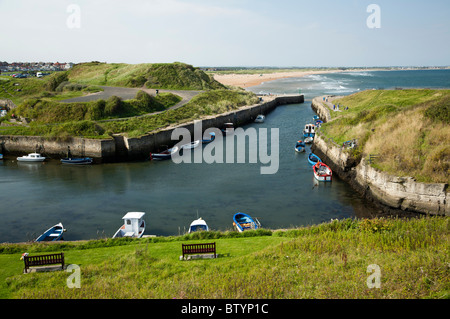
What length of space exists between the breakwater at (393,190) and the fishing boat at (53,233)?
25.5 metres

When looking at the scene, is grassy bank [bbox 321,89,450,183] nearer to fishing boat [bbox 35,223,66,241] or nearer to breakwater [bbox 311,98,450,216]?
breakwater [bbox 311,98,450,216]

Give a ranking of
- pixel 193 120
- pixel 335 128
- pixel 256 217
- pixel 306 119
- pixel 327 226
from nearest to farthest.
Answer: pixel 327 226
pixel 256 217
pixel 335 128
pixel 193 120
pixel 306 119

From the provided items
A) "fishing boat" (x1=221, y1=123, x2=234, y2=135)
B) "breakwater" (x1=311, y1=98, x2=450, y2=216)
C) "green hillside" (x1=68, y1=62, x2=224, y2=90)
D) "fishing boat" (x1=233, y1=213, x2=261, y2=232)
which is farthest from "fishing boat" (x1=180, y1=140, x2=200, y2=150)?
"green hillside" (x1=68, y1=62, x2=224, y2=90)

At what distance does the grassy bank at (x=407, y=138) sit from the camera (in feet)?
85.9

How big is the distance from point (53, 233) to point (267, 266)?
16461 mm

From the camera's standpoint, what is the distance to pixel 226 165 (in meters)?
40.3

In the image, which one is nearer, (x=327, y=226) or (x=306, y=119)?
(x=327, y=226)

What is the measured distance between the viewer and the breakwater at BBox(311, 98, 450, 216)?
79.9 feet

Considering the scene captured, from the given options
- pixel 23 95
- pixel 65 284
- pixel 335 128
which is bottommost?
pixel 65 284

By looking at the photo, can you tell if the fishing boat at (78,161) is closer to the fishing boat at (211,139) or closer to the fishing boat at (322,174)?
the fishing boat at (211,139)

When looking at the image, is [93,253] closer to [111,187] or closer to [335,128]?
[111,187]

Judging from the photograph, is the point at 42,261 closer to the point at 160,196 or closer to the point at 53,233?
the point at 53,233

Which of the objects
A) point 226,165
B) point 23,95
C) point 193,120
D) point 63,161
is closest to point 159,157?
point 226,165

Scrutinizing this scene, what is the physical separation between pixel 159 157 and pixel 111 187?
10125 millimetres
